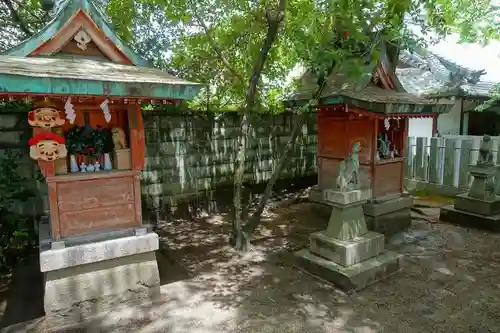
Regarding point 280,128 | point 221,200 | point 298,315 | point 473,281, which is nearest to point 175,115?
point 221,200

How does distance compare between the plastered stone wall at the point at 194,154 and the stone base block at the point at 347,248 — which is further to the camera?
the plastered stone wall at the point at 194,154

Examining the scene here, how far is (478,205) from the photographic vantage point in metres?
8.66

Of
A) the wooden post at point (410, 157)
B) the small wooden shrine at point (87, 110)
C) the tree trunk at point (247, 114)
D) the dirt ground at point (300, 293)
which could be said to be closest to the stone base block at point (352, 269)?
the dirt ground at point (300, 293)

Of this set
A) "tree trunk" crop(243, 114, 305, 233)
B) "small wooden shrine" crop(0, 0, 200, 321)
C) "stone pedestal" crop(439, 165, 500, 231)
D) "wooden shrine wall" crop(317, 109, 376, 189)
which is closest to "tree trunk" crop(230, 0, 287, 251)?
"tree trunk" crop(243, 114, 305, 233)

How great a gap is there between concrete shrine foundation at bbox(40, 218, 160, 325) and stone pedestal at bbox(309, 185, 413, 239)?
14.8 feet

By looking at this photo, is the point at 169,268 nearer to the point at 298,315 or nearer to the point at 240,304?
the point at 240,304

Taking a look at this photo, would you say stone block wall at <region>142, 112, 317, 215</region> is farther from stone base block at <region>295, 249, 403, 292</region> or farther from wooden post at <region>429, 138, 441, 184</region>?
wooden post at <region>429, 138, 441, 184</region>

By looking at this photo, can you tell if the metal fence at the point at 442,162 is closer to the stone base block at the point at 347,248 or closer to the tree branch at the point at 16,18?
the stone base block at the point at 347,248

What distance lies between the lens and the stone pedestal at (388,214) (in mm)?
8125

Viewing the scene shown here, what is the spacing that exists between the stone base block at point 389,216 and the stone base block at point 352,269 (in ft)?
5.96

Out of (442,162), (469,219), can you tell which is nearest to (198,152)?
(469,219)

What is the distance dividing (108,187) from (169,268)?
204cm

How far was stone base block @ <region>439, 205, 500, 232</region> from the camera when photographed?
27.3ft

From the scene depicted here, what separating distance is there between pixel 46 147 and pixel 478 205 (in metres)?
9.63
